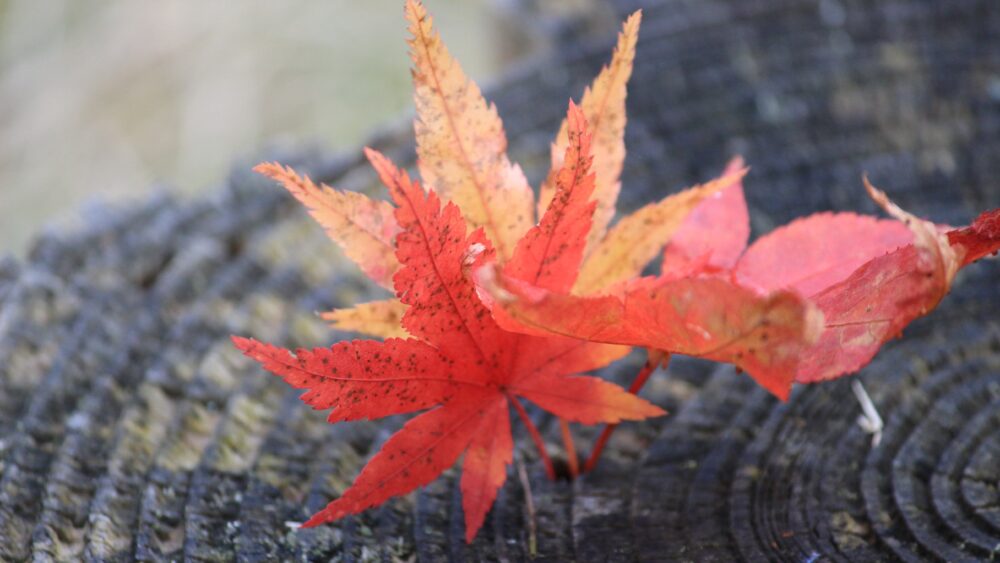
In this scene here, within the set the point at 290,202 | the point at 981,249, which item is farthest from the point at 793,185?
the point at 290,202

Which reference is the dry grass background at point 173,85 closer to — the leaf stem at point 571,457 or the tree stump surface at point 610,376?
the tree stump surface at point 610,376

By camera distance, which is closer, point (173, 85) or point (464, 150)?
point (464, 150)

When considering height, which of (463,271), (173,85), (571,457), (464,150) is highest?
(173,85)

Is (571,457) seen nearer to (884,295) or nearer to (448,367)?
(448,367)

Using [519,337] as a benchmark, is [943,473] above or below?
below

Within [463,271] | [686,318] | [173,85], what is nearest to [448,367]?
[463,271]

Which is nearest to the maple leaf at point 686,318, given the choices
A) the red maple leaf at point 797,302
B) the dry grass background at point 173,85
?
the red maple leaf at point 797,302

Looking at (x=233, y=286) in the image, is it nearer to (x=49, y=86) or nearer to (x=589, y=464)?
(x=589, y=464)

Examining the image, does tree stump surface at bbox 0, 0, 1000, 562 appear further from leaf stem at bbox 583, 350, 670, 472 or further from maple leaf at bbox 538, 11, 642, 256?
maple leaf at bbox 538, 11, 642, 256
